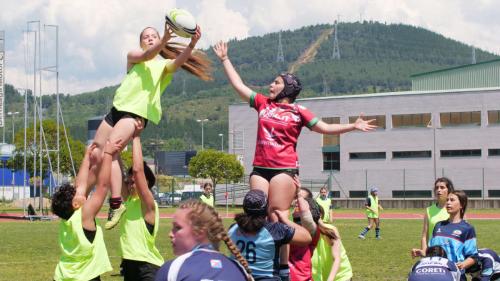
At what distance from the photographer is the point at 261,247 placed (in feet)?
27.0

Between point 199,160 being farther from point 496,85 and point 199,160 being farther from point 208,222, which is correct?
point 208,222

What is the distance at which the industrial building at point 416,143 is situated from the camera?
266ft

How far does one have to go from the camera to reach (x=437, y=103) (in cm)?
8344

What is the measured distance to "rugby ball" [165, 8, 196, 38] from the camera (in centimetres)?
973

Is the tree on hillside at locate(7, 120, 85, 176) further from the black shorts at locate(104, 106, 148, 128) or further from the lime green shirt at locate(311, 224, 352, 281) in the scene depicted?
the black shorts at locate(104, 106, 148, 128)

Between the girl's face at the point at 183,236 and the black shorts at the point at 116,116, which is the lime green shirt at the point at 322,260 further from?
the girl's face at the point at 183,236

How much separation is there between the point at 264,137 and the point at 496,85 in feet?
267

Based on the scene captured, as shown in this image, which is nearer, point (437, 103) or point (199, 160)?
point (437, 103)

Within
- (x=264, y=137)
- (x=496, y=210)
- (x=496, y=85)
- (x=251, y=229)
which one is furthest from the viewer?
(x=496, y=85)

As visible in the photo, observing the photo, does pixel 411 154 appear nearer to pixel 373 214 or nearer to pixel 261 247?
pixel 373 214

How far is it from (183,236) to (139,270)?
4.39m

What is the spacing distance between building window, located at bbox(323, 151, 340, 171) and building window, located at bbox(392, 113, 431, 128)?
6868 millimetres

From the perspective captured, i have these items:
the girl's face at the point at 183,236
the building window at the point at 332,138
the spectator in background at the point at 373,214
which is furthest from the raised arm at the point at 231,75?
the building window at the point at 332,138

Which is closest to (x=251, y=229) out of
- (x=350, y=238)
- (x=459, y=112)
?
(x=350, y=238)
